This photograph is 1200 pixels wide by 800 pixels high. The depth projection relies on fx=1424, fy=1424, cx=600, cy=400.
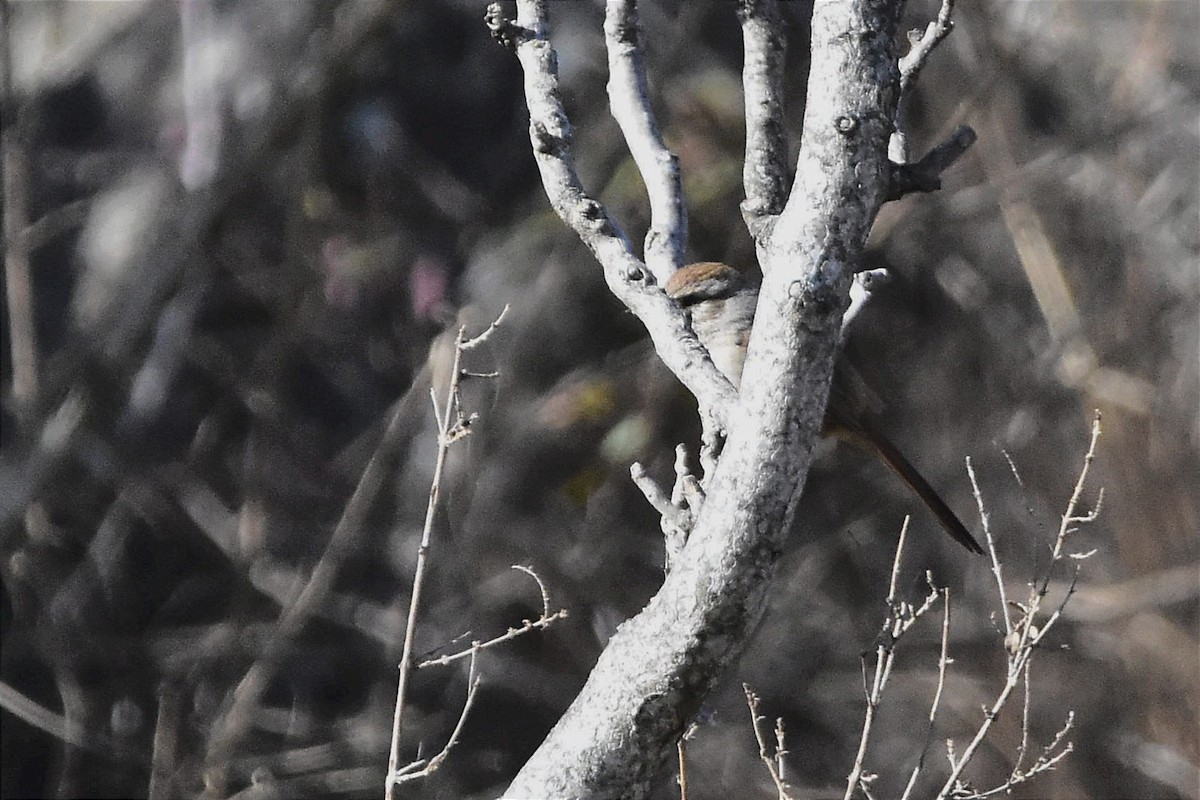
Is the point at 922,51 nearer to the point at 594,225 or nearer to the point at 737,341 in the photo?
the point at 594,225

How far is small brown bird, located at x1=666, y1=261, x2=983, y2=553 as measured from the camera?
13.6 ft

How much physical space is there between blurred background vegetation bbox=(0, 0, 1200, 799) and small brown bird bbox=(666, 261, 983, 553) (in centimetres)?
161

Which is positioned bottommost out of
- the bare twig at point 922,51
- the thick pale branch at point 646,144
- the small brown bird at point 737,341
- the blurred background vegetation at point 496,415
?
the blurred background vegetation at point 496,415

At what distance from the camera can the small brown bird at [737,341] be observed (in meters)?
4.14

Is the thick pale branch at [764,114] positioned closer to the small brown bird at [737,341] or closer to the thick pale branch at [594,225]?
the thick pale branch at [594,225]

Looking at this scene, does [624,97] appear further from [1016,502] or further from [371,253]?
[1016,502]

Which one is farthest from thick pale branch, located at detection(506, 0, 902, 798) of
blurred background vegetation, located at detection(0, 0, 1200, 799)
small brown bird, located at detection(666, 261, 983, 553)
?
blurred background vegetation, located at detection(0, 0, 1200, 799)

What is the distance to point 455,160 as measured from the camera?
679 cm

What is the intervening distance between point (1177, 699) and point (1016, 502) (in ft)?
3.55

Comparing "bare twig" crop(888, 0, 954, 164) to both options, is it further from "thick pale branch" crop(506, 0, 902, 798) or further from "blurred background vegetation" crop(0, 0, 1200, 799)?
"blurred background vegetation" crop(0, 0, 1200, 799)

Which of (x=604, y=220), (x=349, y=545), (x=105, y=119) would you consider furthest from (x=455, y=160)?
(x=604, y=220)

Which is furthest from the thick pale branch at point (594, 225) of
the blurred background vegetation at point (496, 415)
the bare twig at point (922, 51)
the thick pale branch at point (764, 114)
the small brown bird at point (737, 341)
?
the blurred background vegetation at point (496, 415)

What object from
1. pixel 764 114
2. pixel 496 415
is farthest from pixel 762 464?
pixel 496 415

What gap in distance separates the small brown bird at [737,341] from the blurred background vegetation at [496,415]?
1610mm
